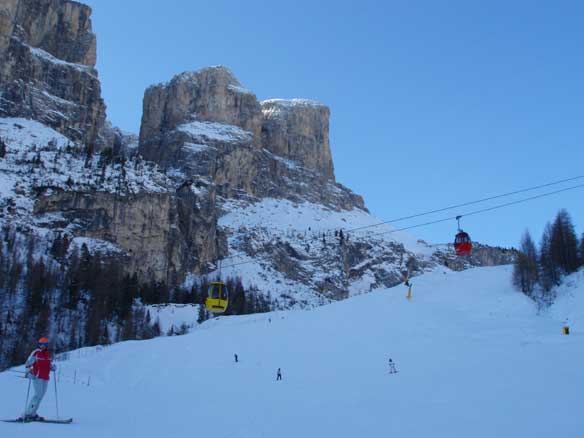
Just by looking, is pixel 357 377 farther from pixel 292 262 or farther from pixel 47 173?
pixel 292 262

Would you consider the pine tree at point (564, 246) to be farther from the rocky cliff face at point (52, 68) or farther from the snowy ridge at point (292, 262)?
the rocky cliff face at point (52, 68)

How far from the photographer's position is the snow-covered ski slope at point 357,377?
1316 cm

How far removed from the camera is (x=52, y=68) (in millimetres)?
159125

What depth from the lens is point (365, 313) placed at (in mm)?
42375

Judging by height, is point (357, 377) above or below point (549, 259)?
below

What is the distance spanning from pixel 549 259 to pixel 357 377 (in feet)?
107

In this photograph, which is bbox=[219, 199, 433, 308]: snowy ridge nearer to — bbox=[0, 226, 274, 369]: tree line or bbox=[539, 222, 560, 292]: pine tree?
bbox=[0, 226, 274, 369]: tree line

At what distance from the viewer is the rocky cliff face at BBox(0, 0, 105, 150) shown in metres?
145

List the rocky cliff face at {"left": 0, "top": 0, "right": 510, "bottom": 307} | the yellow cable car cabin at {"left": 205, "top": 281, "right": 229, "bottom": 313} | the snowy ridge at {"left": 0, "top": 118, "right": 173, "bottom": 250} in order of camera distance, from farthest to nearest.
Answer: the rocky cliff face at {"left": 0, "top": 0, "right": 510, "bottom": 307} < the snowy ridge at {"left": 0, "top": 118, "right": 173, "bottom": 250} < the yellow cable car cabin at {"left": 205, "top": 281, "right": 229, "bottom": 313}

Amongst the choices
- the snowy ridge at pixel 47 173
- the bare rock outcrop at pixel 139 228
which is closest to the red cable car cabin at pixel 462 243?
the snowy ridge at pixel 47 173

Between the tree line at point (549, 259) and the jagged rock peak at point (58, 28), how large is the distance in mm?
148292

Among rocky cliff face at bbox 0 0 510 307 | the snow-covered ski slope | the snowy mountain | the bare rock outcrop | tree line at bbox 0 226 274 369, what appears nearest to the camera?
the snow-covered ski slope

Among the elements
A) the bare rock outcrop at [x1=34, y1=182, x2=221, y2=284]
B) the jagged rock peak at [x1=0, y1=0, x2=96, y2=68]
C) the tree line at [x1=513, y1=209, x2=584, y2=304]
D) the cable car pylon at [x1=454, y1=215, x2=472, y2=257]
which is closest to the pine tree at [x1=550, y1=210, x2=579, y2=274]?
the tree line at [x1=513, y1=209, x2=584, y2=304]

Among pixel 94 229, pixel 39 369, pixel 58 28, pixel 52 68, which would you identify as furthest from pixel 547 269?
pixel 58 28
